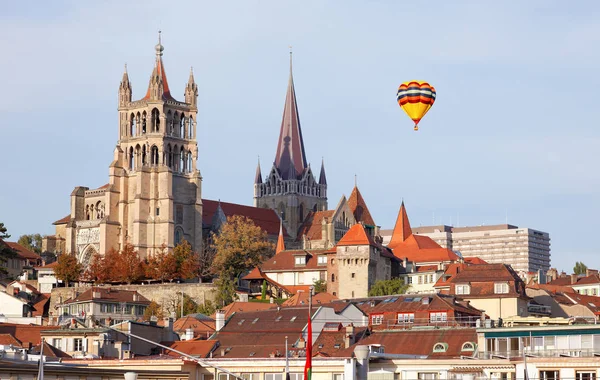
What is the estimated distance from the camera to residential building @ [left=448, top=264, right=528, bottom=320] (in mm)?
119625

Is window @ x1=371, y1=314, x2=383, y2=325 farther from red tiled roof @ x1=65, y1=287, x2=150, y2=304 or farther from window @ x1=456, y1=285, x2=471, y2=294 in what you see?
red tiled roof @ x1=65, y1=287, x2=150, y2=304

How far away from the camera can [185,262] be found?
538ft

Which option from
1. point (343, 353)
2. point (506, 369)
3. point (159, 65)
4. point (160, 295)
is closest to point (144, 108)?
point (159, 65)

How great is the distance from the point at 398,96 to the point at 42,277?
7507 centimetres

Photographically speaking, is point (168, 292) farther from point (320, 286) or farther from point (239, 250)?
point (239, 250)

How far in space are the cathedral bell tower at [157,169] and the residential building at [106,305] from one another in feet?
102

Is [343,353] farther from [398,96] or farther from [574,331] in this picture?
[398,96]

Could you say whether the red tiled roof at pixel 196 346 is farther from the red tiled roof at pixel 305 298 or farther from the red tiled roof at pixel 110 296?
the red tiled roof at pixel 110 296

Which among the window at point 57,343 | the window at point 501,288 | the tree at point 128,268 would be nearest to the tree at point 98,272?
the tree at point 128,268

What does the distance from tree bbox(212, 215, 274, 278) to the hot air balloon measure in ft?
203

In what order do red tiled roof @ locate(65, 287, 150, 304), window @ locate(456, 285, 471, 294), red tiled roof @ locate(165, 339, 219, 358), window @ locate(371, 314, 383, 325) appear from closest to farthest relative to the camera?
red tiled roof @ locate(165, 339, 219, 358), window @ locate(371, 314, 383, 325), window @ locate(456, 285, 471, 294), red tiled roof @ locate(65, 287, 150, 304)

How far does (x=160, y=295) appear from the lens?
15238 centimetres

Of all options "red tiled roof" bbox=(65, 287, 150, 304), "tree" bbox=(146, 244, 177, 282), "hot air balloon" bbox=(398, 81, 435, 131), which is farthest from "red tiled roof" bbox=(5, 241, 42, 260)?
"hot air balloon" bbox=(398, 81, 435, 131)

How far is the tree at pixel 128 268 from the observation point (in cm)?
16225
